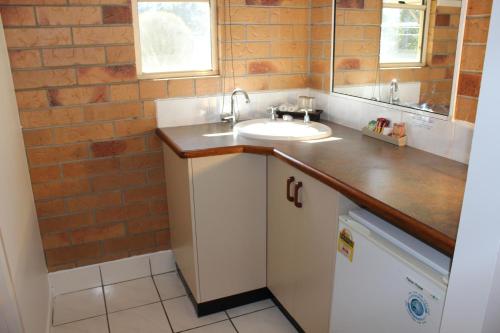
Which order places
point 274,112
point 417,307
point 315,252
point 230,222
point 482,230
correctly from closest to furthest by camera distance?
1. point 482,230
2. point 417,307
3. point 315,252
4. point 230,222
5. point 274,112

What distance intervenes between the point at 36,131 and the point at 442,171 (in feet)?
6.18

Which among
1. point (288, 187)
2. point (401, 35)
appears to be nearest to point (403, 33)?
point (401, 35)

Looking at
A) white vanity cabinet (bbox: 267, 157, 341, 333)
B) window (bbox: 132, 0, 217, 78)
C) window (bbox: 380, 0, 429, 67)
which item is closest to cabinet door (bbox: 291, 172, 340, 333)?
white vanity cabinet (bbox: 267, 157, 341, 333)

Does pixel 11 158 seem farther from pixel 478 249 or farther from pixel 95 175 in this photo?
pixel 478 249

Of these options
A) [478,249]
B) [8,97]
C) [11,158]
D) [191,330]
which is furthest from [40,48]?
[478,249]

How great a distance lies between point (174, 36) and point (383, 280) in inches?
67.5

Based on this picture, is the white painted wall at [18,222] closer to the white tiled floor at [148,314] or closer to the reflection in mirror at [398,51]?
the white tiled floor at [148,314]

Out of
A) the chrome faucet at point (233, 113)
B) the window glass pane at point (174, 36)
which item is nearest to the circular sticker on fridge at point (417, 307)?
the chrome faucet at point (233, 113)

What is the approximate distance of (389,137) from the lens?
2.02 meters

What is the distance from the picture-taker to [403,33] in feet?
6.49

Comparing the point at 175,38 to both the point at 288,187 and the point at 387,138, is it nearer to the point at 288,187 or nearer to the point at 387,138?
the point at 288,187

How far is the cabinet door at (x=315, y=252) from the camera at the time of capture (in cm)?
161

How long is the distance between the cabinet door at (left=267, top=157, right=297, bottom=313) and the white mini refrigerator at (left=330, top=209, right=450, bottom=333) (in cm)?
37

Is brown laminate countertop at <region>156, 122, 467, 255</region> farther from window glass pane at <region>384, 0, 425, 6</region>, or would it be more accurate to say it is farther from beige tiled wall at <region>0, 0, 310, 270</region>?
window glass pane at <region>384, 0, 425, 6</region>
